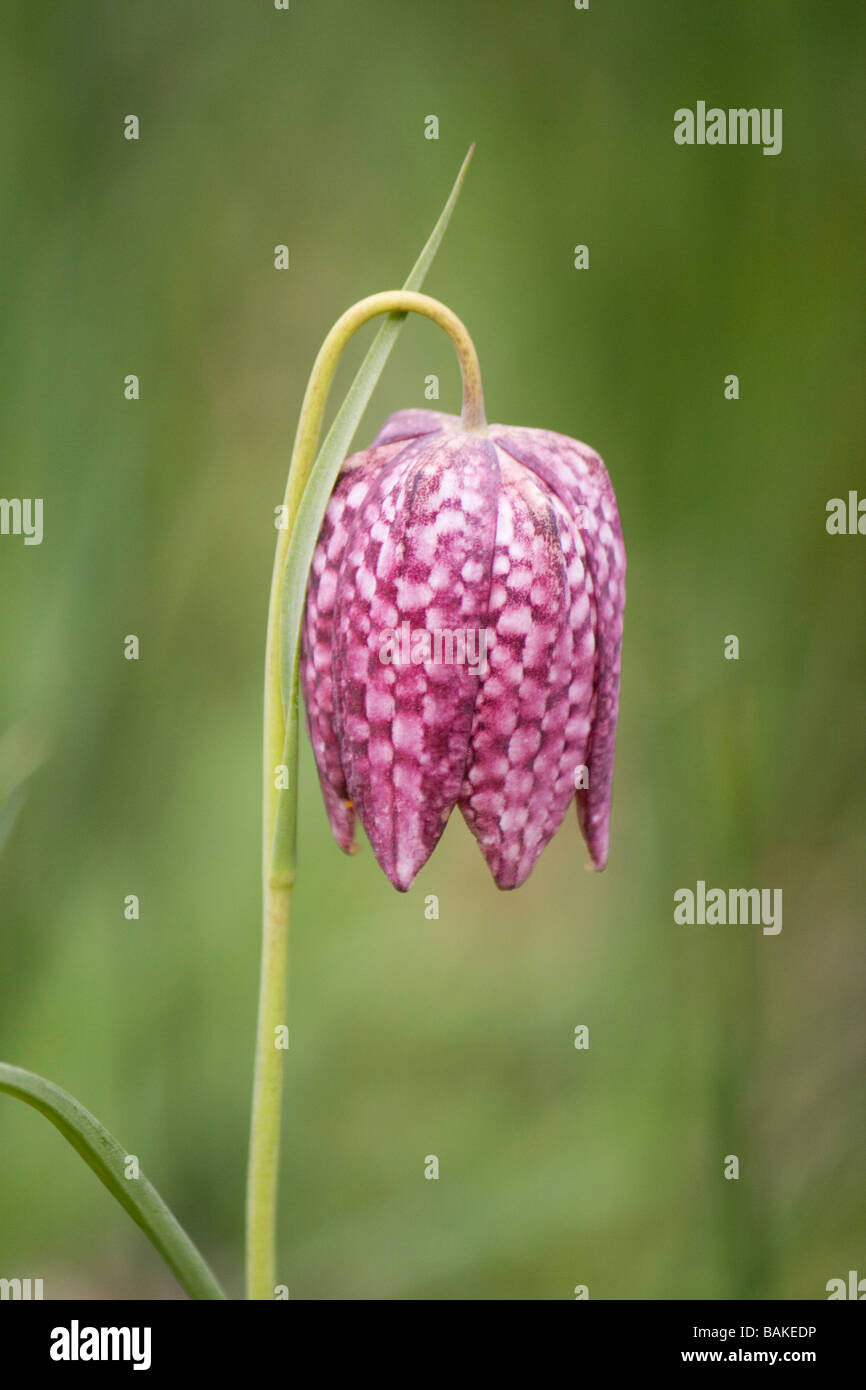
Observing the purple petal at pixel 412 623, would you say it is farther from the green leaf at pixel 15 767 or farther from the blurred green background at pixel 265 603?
the blurred green background at pixel 265 603

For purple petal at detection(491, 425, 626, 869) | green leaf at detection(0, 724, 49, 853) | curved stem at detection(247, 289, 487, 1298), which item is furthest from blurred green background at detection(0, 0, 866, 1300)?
curved stem at detection(247, 289, 487, 1298)

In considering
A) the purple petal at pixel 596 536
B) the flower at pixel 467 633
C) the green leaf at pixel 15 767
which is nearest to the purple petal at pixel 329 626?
the flower at pixel 467 633

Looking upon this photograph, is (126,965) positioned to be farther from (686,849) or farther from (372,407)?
(372,407)

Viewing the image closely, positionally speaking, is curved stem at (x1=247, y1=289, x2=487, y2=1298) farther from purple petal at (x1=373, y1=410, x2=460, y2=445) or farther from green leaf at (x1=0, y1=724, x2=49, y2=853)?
green leaf at (x1=0, y1=724, x2=49, y2=853)

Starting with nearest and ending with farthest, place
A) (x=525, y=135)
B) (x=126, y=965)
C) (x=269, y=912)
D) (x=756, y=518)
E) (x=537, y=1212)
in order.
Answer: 1. (x=269, y=912)
2. (x=537, y=1212)
3. (x=126, y=965)
4. (x=756, y=518)
5. (x=525, y=135)

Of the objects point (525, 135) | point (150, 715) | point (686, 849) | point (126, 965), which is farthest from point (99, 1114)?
point (525, 135)

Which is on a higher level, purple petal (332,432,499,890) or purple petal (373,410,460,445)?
purple petal (373,410,460,445)
